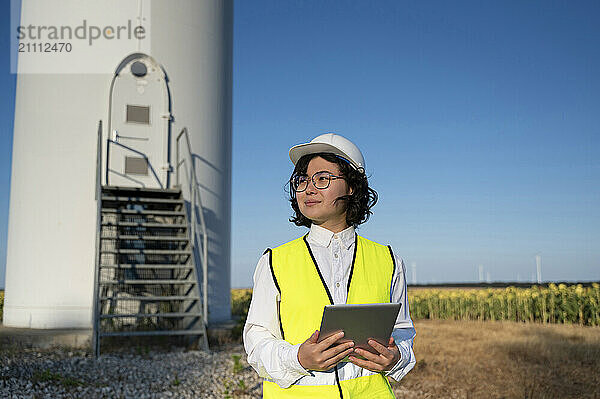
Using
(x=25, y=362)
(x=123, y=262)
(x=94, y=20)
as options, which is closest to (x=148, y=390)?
(x=25, y=362)

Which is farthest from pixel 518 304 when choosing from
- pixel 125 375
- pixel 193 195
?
pixel 125 375

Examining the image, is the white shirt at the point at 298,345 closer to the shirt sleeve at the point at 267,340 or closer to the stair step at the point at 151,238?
the shirt sleeve at the point at 267,340

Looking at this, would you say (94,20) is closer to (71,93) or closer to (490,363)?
(71,93)

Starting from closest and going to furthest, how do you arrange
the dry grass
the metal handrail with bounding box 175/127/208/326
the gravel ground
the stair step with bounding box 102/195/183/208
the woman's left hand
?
the woman's left hand → the gravel ground → the dry grass → the metal handrail with bounding box 175/127/208/326 → the stair step with bounding box 102/195/183/208

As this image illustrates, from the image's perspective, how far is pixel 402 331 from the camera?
2.38 m

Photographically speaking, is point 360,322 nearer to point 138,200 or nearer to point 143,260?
point 138,200

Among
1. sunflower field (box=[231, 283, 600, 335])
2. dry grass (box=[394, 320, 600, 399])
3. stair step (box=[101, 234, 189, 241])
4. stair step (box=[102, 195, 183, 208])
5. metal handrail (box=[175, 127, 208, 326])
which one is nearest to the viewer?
dry grass (box=[394, 320, 600, 399])

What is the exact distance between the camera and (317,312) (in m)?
2.18

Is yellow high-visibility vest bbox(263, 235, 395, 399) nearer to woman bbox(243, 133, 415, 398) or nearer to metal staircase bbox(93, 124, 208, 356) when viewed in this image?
woman bbox(243, 133, 415, 398)

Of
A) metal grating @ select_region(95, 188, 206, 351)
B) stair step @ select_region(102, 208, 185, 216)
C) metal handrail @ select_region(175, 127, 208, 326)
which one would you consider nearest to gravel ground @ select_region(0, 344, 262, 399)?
metal grating @ select_region(95, 188, 206, 351)

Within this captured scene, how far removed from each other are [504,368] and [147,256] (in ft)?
21.0

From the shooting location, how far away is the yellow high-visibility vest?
7.10 feet

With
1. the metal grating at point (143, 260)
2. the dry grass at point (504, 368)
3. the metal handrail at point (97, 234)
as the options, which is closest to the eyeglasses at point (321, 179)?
the dry grass at point (504, 368)

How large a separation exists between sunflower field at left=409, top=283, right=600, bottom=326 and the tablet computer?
611 inches
